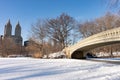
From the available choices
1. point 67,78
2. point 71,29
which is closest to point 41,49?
point 71,29

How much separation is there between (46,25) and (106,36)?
2645 cm

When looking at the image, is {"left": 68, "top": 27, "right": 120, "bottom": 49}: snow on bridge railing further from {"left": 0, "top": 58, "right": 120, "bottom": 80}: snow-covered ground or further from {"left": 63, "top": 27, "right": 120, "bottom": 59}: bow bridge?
{"left": 0, "top": 58, "right": 120, "bottom": 80}: snow-covered ground

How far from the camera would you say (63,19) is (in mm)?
49156

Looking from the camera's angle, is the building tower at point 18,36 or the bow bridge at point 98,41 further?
the building tower at point 18,36

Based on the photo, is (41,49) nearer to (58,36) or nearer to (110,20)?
(58,36)

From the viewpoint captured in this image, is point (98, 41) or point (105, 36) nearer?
point (105, 36)

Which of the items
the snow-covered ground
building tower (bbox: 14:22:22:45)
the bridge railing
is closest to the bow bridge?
the bridge railing

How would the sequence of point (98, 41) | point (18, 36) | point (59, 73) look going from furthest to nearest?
point (18, 36), point (98, 41), point (59, 73)

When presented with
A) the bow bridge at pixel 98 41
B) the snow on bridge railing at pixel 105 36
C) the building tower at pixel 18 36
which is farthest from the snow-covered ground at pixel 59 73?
the building tower at pixel 18 36

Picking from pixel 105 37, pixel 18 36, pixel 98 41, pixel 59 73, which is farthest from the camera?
pixel 18 36

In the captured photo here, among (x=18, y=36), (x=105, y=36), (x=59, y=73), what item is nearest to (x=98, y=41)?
(x=105, y=36)

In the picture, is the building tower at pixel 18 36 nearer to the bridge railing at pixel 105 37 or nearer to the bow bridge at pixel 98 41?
the bow bridge at pixel 98 41

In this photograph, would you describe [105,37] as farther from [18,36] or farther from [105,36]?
[18,36]

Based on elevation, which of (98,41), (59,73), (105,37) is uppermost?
(105,37)
